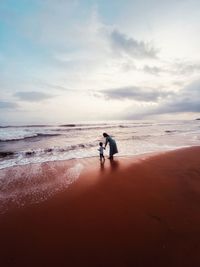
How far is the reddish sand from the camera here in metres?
3.30

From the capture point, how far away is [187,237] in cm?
371

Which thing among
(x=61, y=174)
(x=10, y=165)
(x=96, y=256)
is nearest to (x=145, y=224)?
(x=96, y=256)

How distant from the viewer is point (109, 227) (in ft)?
13.4

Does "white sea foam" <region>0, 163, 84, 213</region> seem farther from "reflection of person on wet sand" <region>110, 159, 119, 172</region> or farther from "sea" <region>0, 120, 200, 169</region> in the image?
"sea" <region>0, 120, 200, 169</region>

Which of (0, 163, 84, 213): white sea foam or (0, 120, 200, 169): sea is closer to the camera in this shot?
(0, 163, 84, 213): white sea foam

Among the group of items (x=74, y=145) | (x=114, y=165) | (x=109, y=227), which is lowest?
(x=74, y=145)

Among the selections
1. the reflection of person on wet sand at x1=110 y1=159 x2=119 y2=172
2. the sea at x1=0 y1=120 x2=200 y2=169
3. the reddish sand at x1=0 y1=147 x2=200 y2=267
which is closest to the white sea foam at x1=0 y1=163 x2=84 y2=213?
the reddish sand at x1=0 y1=147 x2=200 y2=267

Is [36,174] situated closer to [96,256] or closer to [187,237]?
[96,256]

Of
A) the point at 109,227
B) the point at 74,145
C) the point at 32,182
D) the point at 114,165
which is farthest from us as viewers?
the point at 74,145

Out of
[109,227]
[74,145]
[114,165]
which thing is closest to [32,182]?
[114,165]

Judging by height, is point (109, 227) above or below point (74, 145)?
above

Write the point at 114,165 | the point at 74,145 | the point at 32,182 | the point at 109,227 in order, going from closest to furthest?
1. the point at 109,227
2. the point at 32,182
3. the point at 114,165
4. the point at 74,145

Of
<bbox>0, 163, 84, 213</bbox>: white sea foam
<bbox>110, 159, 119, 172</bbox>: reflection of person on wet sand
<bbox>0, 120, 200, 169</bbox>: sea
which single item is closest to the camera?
<bbox>0, 163, 84, 213</bbox>: white sea foam

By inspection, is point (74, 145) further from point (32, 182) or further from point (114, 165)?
point (32, 182)
